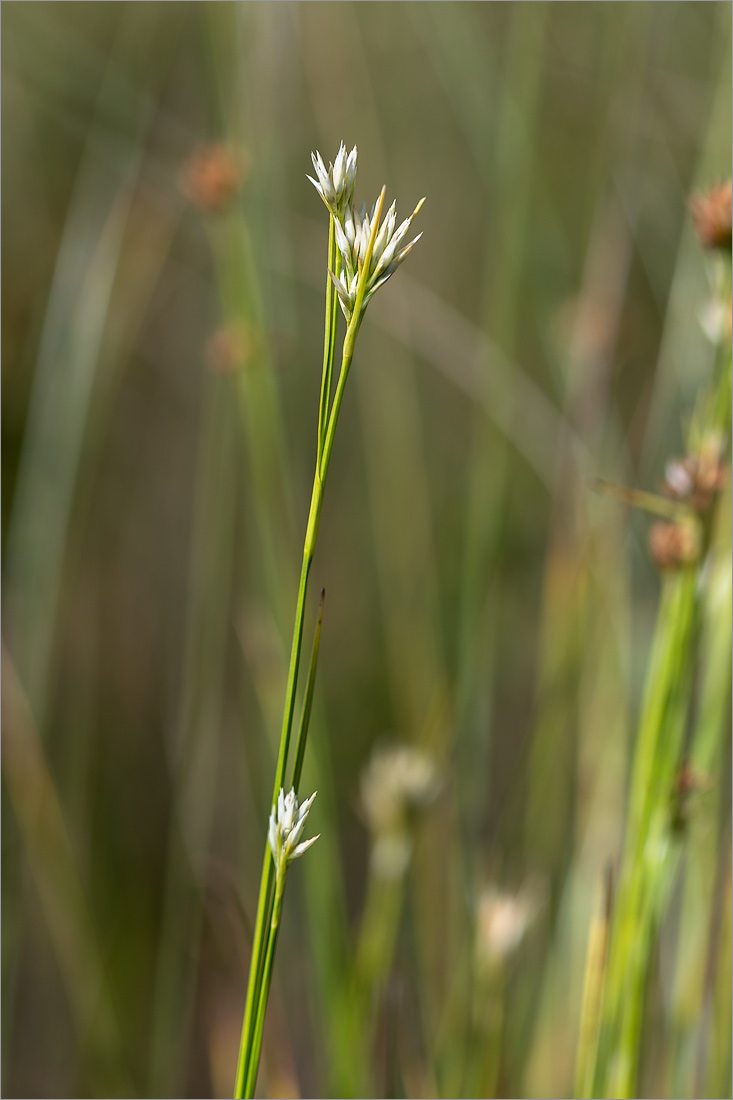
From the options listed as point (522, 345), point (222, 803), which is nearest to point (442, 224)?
point (522, 345)

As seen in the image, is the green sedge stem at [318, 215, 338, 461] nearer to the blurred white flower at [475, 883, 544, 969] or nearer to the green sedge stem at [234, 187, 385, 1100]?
the green sedge stem at [234, 187, 385, 1100]

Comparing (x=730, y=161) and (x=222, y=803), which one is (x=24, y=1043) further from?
(x=730, y=161)

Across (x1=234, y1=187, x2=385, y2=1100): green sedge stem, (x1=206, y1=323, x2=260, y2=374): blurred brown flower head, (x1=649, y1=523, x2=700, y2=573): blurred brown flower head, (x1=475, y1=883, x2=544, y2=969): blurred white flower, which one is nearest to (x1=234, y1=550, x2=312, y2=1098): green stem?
(x1=234, y1=187, x2=385, y2=1100): green sedge stem

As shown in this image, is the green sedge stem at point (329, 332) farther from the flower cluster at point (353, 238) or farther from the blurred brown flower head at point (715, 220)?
the blurred brown flower head at point (715, 220)

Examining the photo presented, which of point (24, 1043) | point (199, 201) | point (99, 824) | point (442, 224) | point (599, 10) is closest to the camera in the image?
point (199, 201)

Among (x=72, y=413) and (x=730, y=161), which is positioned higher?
(x=730, y=161)
